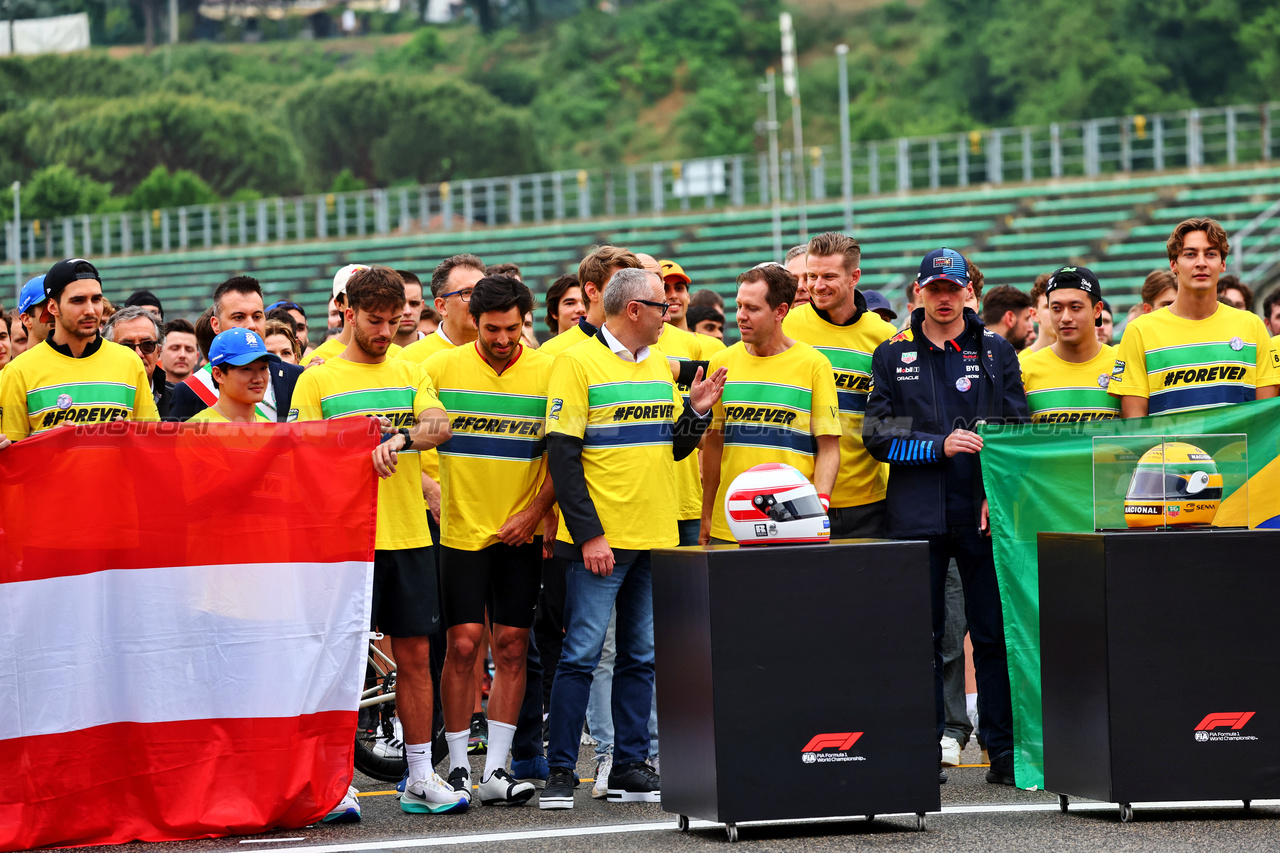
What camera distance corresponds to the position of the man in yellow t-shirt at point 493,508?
6.40 meters

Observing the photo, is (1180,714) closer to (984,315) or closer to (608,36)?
(984,315)

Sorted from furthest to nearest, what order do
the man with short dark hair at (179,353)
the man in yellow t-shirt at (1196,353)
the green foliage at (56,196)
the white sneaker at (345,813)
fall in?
the green foliage at (56,196) < the man with short dark hair at (179,353) < the man in yellow t-shirt at (1196,353) < the white sneaker at (345,813)

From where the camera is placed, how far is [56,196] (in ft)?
192

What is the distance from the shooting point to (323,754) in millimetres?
5914

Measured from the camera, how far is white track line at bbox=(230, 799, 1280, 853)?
5484 mm

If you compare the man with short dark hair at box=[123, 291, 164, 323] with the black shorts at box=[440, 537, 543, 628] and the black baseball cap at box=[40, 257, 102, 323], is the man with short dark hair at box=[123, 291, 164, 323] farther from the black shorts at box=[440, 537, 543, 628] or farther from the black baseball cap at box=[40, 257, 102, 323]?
the black shorts at box=[440, 537, 543, 628]

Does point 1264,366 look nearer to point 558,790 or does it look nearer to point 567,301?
point 567,301

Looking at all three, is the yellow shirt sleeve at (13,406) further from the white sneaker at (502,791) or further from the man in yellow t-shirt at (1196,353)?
the man in yellow t-shirt at (1196,353)

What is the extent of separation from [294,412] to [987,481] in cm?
290

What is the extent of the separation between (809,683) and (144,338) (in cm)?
457

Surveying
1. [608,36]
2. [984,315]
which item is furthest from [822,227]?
[608,36]

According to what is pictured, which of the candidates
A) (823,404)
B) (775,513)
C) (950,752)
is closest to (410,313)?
(823,404)

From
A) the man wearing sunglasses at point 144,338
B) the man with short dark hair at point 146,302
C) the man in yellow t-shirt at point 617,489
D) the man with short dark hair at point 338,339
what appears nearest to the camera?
the man in yellow t-shirt at point 617,489

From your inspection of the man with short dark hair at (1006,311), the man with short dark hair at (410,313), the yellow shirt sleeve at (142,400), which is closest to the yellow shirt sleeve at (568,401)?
the yellow shirt sleeve at (142,400)
